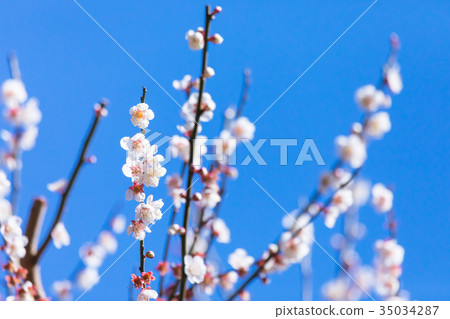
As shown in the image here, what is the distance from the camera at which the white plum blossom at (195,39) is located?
1584mm

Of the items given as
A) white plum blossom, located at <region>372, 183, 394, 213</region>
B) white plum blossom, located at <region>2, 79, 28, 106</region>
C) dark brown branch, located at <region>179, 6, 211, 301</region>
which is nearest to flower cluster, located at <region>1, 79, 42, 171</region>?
white plum blossom, located at <region>2, 79, 28, 106</region>

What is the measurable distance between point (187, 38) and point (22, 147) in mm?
698

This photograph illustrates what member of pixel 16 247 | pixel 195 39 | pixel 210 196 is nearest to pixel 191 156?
pixel 210 196

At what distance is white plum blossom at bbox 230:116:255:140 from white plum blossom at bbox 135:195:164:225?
398mm

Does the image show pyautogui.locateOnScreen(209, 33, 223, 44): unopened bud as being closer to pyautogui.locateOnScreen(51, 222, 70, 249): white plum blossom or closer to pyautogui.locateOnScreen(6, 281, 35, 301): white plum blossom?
pyautogui.locateOnScreen(51, 222, 70, 249): white plum blossom

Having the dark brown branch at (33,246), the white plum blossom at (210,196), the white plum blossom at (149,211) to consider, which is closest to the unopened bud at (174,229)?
the white plum blossom at (210,196)

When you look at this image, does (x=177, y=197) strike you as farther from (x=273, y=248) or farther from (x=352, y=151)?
(x=352, y=151)

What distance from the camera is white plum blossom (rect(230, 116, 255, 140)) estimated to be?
5.89 ft

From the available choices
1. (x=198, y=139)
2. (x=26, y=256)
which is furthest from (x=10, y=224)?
(x=198, y=139)

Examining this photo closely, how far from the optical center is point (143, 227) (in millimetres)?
1595

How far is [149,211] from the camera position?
1.62m

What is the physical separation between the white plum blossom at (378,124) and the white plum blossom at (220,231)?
57 centimetres

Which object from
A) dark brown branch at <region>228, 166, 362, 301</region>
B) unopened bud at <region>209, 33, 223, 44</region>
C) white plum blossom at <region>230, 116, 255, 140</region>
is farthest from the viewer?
white plum blossom at <region>230, 116, 255, 140</region>
